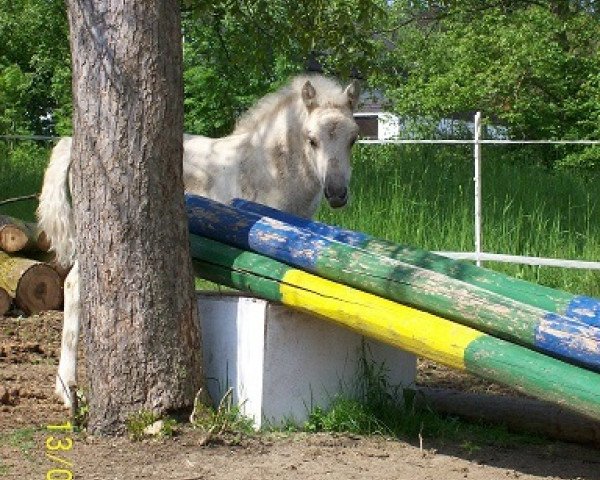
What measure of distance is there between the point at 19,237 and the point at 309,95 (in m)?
3.77

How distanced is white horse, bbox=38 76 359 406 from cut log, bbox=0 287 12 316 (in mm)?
2527

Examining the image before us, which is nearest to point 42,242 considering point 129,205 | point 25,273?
point 25,273

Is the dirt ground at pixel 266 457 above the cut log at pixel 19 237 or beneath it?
beneath

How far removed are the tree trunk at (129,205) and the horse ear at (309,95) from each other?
2.32 metres

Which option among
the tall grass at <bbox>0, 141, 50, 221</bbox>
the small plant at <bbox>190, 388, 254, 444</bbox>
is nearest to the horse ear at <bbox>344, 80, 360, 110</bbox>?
the small plant at <bbox>190, 388, 254, 444</bbox>

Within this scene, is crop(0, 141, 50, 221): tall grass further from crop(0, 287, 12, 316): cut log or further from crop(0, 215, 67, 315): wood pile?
crop(0, 287, 12, 316): cut log

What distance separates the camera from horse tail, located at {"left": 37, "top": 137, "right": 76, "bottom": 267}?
295 inches

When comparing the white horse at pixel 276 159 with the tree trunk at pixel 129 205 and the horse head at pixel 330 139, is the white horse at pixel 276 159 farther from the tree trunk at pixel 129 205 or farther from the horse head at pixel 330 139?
the tree trunk at pixel 129 205

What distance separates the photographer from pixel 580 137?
20.6 m

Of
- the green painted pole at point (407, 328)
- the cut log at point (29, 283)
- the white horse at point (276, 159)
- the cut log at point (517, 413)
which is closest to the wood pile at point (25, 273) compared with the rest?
the cut log at point (29, 283)

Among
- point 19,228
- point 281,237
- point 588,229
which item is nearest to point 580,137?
point 588,229

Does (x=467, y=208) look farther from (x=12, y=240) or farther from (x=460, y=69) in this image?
(x=460, y=69)

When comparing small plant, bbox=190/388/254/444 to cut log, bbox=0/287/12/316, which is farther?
cut log, bbox=0/287/12/316
